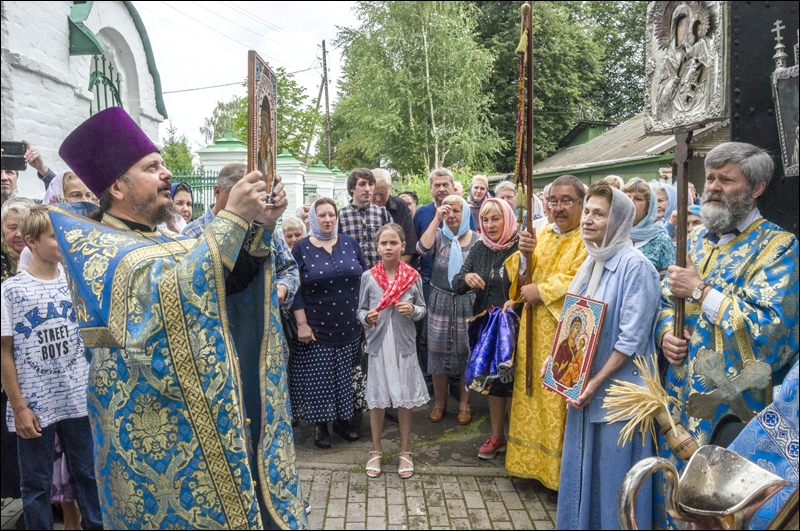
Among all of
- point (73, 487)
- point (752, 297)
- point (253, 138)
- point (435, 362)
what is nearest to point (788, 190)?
point (752, 297)

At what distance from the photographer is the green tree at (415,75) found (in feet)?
10.0

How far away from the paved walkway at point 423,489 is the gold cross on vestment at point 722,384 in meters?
1.03

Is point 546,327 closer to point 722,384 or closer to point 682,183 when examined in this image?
point 722,384

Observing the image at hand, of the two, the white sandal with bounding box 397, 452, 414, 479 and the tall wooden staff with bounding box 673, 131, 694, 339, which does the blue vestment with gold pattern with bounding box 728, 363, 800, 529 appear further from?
the white sandal with bounding box 397, 452, 414, 479

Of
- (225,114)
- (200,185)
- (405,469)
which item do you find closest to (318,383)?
(405,469)

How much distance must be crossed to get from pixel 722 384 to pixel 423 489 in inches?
76.8

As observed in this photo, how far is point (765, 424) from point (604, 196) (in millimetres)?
1325

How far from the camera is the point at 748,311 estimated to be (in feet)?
7.07

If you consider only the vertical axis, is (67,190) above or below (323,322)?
above

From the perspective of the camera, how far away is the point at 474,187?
6348 millimetres

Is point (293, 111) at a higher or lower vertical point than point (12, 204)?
higher

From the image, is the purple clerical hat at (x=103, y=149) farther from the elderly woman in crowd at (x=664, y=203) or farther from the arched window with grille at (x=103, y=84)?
the elderly woman in crowd at (x=664, y=203)

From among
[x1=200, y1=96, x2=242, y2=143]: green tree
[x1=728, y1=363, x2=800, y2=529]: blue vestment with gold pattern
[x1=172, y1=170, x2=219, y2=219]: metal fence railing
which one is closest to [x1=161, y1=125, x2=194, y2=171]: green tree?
[x1=200, y1=96, x2=242, y2=143]: green tree

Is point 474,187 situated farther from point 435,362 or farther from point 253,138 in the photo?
point 253,138
